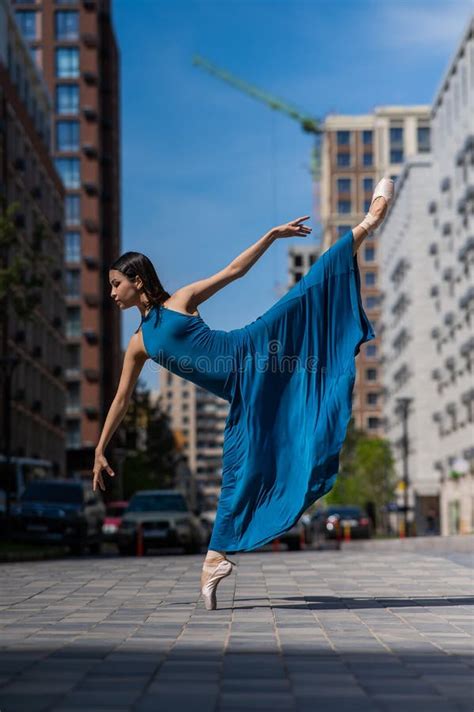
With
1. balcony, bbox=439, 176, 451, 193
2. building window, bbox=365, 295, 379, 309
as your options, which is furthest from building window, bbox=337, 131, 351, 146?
balcony, bbox=439, 176, 451, 193

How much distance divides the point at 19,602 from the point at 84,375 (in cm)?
8747

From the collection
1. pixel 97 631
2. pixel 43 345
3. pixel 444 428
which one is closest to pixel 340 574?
pixel 97 631

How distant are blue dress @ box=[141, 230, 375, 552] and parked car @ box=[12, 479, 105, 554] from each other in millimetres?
23810

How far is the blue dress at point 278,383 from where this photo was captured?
26.9ft

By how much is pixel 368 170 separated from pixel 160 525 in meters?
123

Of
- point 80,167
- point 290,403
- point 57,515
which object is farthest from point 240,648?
point 80,167

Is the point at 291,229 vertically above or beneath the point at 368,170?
beneath

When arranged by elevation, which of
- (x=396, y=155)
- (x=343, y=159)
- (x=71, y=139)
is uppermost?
(x=343, y=159)

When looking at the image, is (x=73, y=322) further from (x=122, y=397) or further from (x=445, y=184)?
(x=122, y=397)

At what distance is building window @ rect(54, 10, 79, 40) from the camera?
9569 centimetres


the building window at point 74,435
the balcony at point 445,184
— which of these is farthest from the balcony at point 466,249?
the building window at point 74,435

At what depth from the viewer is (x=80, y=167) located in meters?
98.3

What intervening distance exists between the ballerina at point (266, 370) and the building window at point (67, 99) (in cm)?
9163

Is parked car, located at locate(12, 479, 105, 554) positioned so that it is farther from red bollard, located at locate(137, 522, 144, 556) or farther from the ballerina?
the ballerina
